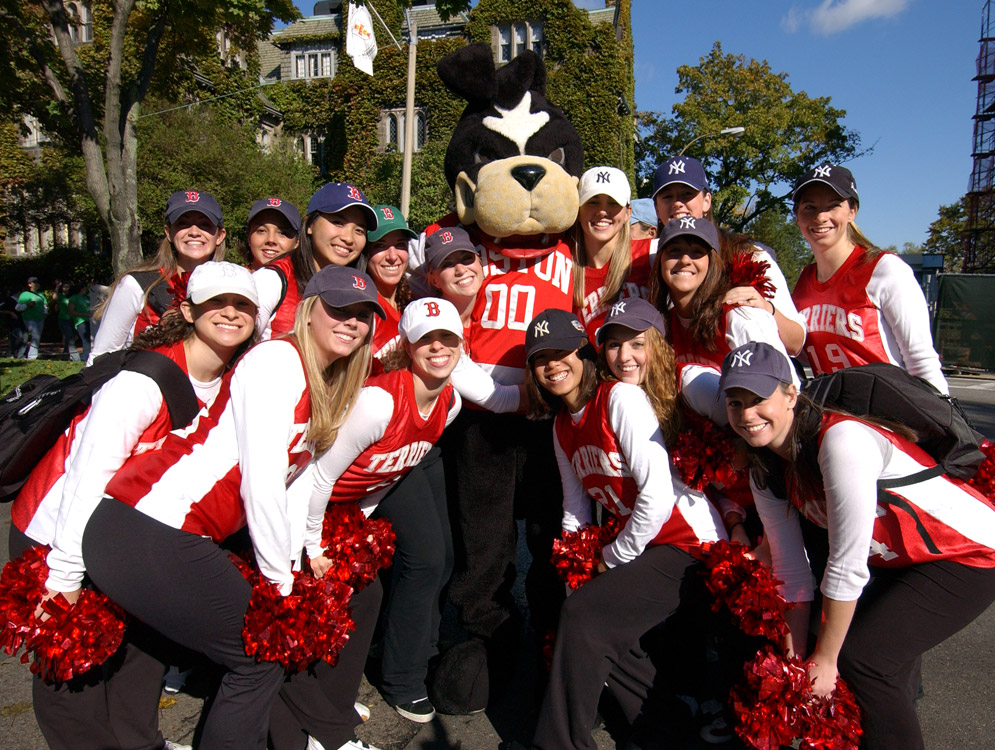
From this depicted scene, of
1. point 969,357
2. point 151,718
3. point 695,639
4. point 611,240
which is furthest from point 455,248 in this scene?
point 969,357

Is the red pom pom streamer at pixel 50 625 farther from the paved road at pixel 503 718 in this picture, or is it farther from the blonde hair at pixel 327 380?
the paved road at pixel 503 718

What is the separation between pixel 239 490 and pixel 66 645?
0.67 meters

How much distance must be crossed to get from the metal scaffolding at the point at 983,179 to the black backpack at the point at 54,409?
1744 inches

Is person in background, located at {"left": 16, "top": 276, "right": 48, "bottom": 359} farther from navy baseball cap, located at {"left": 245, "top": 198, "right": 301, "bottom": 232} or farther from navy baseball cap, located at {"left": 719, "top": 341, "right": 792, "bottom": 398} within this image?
navy baseball cap, located at {"left": 719, "top": 341, "right": 792, "bottom": 398}

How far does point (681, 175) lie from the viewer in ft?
11.2

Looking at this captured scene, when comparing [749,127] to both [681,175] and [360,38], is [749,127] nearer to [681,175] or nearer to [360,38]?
[360,38]

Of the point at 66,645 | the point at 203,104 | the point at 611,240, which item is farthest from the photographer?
the point at 203,104

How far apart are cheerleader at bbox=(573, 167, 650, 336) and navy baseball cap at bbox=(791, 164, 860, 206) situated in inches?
29.7

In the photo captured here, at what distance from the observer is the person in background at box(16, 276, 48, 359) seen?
1510 centimetres

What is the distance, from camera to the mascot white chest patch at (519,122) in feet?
12.0

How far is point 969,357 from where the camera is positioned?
15.9 meters

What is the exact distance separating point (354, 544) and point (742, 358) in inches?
65.2

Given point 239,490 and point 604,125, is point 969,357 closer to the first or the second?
point 604,125

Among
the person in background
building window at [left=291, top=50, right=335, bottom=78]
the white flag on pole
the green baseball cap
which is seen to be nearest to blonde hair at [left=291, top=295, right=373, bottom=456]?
the green baseball cap
